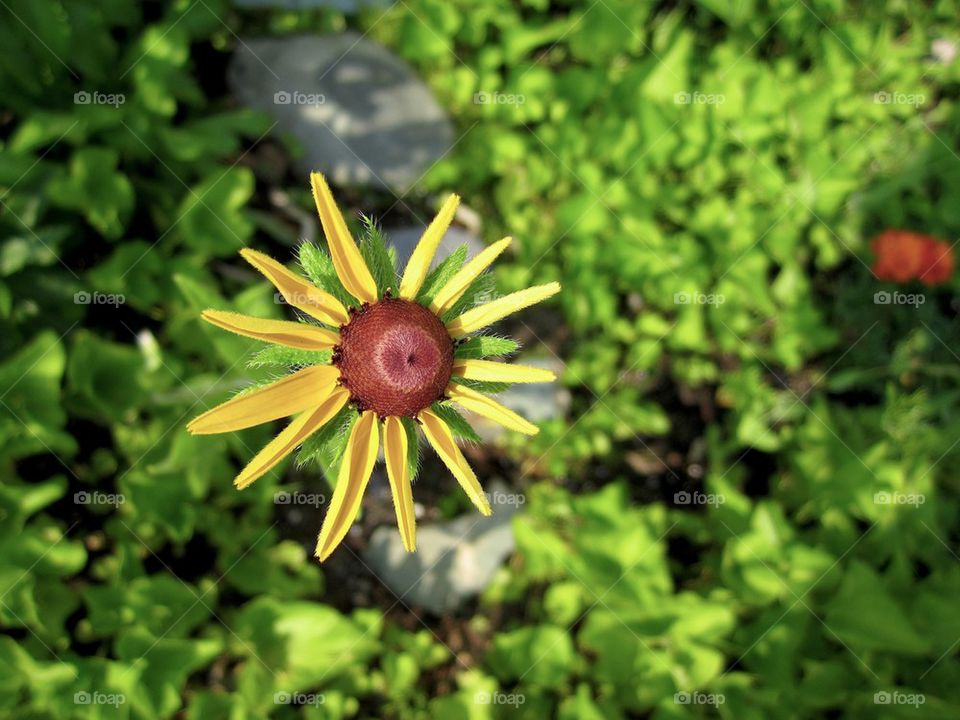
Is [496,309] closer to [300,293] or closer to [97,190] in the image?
[300,293]

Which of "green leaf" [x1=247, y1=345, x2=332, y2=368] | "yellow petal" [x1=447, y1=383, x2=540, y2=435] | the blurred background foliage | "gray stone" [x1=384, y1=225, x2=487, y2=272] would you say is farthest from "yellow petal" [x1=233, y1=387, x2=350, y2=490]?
"gray stone" [x1=384, y1=225, x2=487, y2=272]

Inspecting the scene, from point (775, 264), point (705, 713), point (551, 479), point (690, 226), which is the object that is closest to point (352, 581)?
point (551, 479)

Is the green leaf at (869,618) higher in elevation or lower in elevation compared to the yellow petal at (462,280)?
lower

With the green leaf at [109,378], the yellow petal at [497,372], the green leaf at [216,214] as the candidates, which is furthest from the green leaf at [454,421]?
the green leaf at [216,214]

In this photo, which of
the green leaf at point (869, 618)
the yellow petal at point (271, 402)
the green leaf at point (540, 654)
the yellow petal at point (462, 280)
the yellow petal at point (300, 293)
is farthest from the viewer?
the green leaf at point (540, 654)

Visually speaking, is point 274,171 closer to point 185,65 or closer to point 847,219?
point 185,65

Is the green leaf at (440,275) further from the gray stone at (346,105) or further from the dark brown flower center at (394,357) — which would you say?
the gray stone at (346,105)

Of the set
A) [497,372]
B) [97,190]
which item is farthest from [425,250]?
[97,190]
